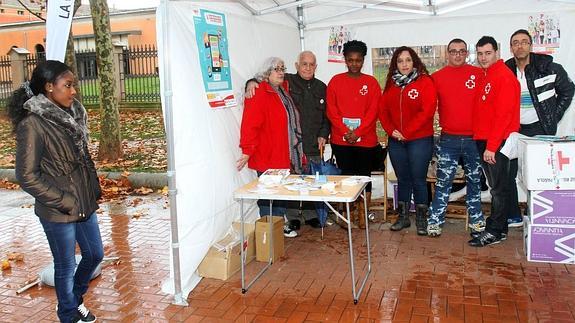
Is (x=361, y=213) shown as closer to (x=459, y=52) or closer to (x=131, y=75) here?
(x=459, y=52)

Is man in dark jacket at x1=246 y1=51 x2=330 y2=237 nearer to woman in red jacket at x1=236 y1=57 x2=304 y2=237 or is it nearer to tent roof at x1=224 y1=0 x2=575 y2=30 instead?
woman in red jacket at x1=236 y1=57 x2=304 y2=237

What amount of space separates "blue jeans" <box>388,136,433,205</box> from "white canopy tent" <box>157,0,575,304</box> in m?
1.27

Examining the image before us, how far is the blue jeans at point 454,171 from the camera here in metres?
4.88

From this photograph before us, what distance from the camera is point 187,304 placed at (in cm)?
387

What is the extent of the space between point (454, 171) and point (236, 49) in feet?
7.54

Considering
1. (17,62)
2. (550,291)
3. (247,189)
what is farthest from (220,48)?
(17,62)

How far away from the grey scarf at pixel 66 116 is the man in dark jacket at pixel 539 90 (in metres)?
3.62

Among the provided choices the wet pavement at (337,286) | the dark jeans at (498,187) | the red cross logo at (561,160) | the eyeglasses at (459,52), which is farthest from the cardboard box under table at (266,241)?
the red cross logo at (561,160)

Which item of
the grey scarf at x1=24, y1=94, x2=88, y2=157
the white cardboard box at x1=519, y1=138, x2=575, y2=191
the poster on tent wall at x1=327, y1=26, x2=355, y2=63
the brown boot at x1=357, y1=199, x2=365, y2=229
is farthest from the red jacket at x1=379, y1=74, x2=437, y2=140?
the grey scarf at x1=24, y1=94, x2=88, y2=157

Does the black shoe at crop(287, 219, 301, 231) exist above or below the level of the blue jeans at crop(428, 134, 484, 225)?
below

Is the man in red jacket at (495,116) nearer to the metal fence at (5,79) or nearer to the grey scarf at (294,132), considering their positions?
the grey scarf at (294,132)

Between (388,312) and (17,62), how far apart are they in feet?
A: 59.3

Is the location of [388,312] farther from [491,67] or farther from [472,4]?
[472,4]

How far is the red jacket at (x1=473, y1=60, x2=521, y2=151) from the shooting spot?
4375mm
